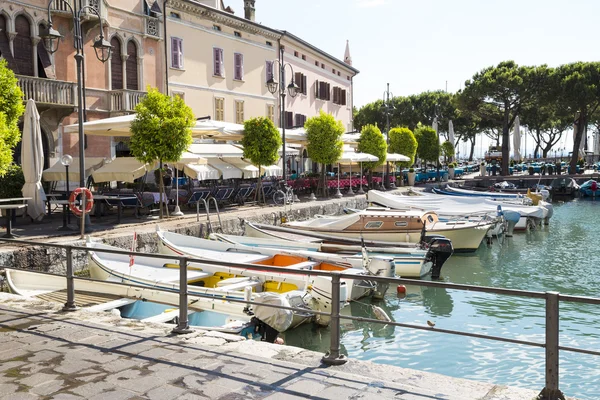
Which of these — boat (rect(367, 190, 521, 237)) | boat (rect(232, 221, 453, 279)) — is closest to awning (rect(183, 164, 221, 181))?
boat (rect(232, 221, 453, 279))

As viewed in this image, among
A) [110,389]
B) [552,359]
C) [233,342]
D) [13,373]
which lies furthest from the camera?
[233,342]

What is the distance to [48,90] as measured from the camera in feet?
73.0

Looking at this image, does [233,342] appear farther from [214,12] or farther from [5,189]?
[214,12]

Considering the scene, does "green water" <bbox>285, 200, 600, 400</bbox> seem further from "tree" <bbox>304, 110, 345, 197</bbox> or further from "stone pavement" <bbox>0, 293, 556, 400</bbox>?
"tree" <bbox>304, 110, 345, 197</bbox>

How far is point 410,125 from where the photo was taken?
3078 inches

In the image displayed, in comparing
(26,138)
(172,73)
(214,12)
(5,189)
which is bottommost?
(5,189)

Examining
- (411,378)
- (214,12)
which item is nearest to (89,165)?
(214,12)

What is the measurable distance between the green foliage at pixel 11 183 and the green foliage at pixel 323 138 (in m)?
13.7

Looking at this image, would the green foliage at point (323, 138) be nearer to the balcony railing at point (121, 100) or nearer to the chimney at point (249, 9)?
the balcony railing at point (121, 100)

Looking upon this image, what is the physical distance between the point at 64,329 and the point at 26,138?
10080 mm

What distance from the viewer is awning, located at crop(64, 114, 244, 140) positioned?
1788cm

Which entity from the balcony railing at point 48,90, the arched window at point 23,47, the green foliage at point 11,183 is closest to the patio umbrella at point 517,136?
A: the balcony railing at point 48,90

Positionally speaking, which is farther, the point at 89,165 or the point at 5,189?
the point at 89,165

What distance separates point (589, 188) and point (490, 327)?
118 ft
